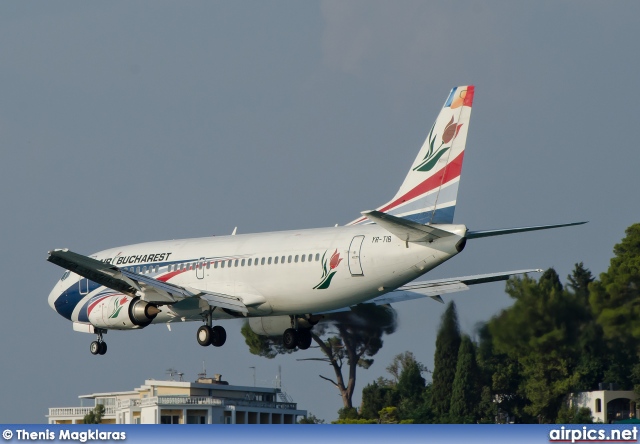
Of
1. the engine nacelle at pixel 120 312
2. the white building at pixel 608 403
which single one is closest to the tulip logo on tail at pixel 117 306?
the engine nacelle at pixel 120 312

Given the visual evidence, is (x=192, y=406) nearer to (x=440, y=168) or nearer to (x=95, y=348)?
(x=95, y=348)

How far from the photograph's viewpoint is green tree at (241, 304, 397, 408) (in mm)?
65875

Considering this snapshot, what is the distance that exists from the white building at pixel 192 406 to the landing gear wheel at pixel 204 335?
27.5 m

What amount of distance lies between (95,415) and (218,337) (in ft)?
108

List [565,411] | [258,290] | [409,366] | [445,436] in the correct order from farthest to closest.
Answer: [409,366] → [565,411] → [258,290] → [445,436]

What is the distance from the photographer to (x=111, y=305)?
53.2m

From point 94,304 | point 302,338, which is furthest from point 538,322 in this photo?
point 94,304

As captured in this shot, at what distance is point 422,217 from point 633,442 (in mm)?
14432

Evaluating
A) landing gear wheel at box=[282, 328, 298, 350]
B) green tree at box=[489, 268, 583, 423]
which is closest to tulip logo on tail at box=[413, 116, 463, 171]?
landing gear wheel at box=[282, 328, 298, 350]

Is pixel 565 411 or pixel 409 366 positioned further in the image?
pixel 409 366

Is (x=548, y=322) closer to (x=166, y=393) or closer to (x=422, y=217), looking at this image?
(x=422, y=217)

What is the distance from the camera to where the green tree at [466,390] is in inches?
3184

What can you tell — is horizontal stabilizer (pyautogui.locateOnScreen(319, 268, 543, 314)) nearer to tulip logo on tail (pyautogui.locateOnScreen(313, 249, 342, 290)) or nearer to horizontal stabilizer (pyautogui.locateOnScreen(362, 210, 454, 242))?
tulip logo on tail (pyautogui.locateOnScreen(313, 249, 342, 290))

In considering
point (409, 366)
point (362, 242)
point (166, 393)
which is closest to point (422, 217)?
point (362, 242)
